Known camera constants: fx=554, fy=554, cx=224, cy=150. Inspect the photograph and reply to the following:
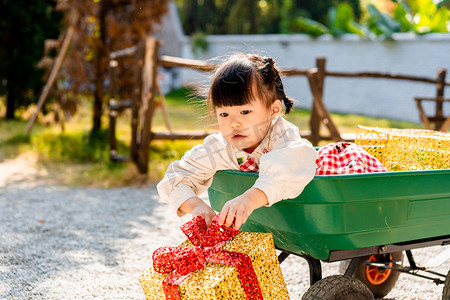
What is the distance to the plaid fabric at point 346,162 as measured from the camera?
2110 millimetres

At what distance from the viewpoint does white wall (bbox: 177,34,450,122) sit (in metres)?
11.1

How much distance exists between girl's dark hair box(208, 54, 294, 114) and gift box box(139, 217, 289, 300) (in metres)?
0.43

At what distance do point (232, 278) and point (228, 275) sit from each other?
0.07 feet

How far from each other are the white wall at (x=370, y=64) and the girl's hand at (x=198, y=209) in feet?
27.6

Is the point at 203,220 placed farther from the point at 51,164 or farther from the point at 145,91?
the point at 51,164

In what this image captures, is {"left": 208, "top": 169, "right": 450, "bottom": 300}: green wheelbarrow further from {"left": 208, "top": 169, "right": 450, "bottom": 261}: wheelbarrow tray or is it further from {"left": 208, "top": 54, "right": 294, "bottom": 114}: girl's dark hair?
{"left": 208, "top": 54, "right": 294, "bottom": 114}: girl's dark hair

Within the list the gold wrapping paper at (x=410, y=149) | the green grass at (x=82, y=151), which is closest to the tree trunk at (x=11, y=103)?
the green grass at (x=82, y=151)

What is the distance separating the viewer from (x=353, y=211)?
1.88 metres

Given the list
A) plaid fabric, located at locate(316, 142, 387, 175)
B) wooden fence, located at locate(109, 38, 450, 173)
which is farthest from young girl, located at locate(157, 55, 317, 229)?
wooden fence, located at locate(109, 38, 450, 173)

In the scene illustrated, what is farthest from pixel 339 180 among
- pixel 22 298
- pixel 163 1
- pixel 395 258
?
pixel 163 1

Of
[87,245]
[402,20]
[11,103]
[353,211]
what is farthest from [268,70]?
[402,20]

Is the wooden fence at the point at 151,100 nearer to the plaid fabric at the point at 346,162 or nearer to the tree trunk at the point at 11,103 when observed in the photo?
the plaid fabric at the point at 346,162

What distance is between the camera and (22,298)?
2.47 meters

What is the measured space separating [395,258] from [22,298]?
1.73 metres
